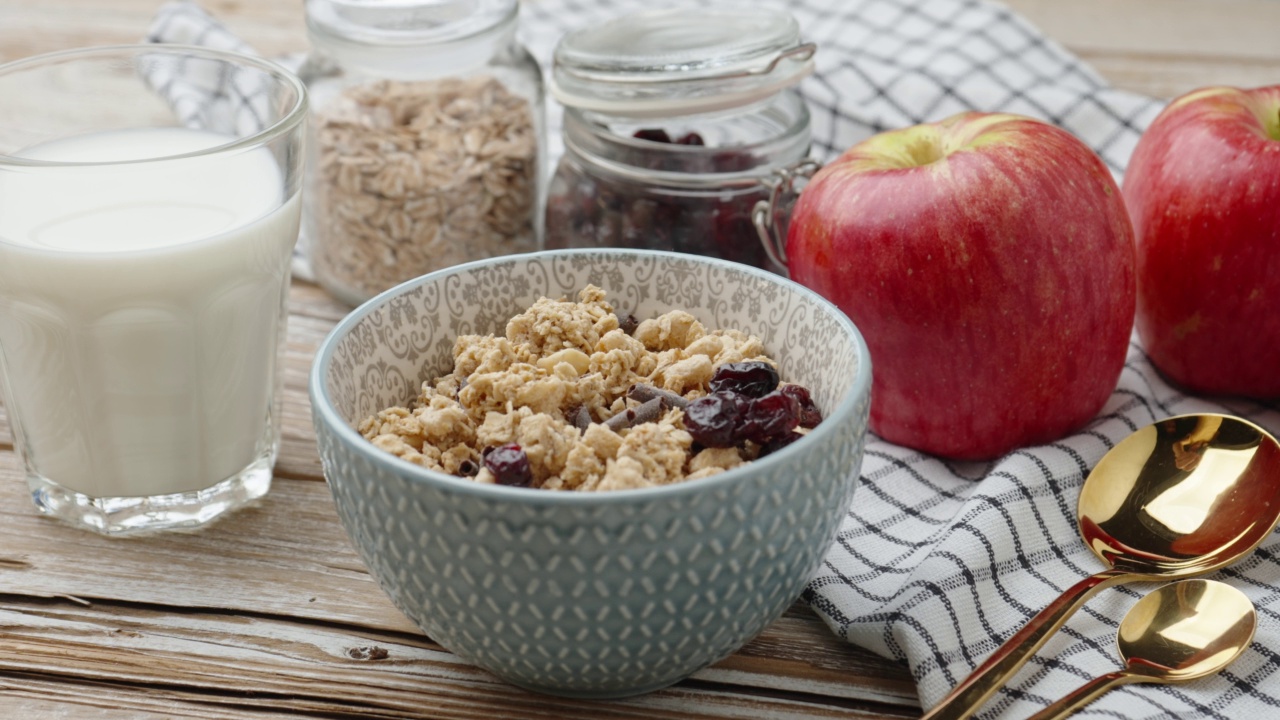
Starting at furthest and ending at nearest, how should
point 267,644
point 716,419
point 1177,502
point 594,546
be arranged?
point 1177,502, point 267,644, point 716,419, point 594,546

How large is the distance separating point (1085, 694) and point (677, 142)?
28.3 inches

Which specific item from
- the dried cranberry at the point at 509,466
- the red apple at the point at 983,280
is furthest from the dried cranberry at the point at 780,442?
the red apple at the point at 983,280

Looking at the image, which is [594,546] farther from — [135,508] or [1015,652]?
[135,508]

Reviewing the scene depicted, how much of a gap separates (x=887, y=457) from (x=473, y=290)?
415mm

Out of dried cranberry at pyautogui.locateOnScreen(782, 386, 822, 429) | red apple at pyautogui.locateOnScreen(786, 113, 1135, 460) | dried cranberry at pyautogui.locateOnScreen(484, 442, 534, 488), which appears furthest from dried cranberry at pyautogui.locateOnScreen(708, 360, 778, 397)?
red apple at pyautogui.locateOnScreen(786, 113, 1135, 460)

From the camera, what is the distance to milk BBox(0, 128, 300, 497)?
898 millimetres

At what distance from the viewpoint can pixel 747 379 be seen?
2.68 ft

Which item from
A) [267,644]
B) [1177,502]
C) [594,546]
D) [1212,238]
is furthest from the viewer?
[1212,238]

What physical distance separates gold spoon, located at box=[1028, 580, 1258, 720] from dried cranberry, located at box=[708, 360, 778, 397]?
10.7 inches

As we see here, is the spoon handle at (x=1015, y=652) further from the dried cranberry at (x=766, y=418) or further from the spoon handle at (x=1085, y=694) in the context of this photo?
the dried cranberry at (x=766, y=418)

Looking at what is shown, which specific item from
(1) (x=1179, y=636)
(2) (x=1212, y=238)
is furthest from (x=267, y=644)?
(2) (x=1212, y=238)

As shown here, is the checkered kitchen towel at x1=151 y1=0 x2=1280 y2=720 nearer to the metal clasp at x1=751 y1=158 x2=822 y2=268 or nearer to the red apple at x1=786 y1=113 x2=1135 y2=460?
the red apple at x1=786 y1=113 x2=1135 y2=460

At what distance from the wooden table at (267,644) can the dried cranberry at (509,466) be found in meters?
0.16

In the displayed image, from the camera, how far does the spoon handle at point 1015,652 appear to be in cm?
74
